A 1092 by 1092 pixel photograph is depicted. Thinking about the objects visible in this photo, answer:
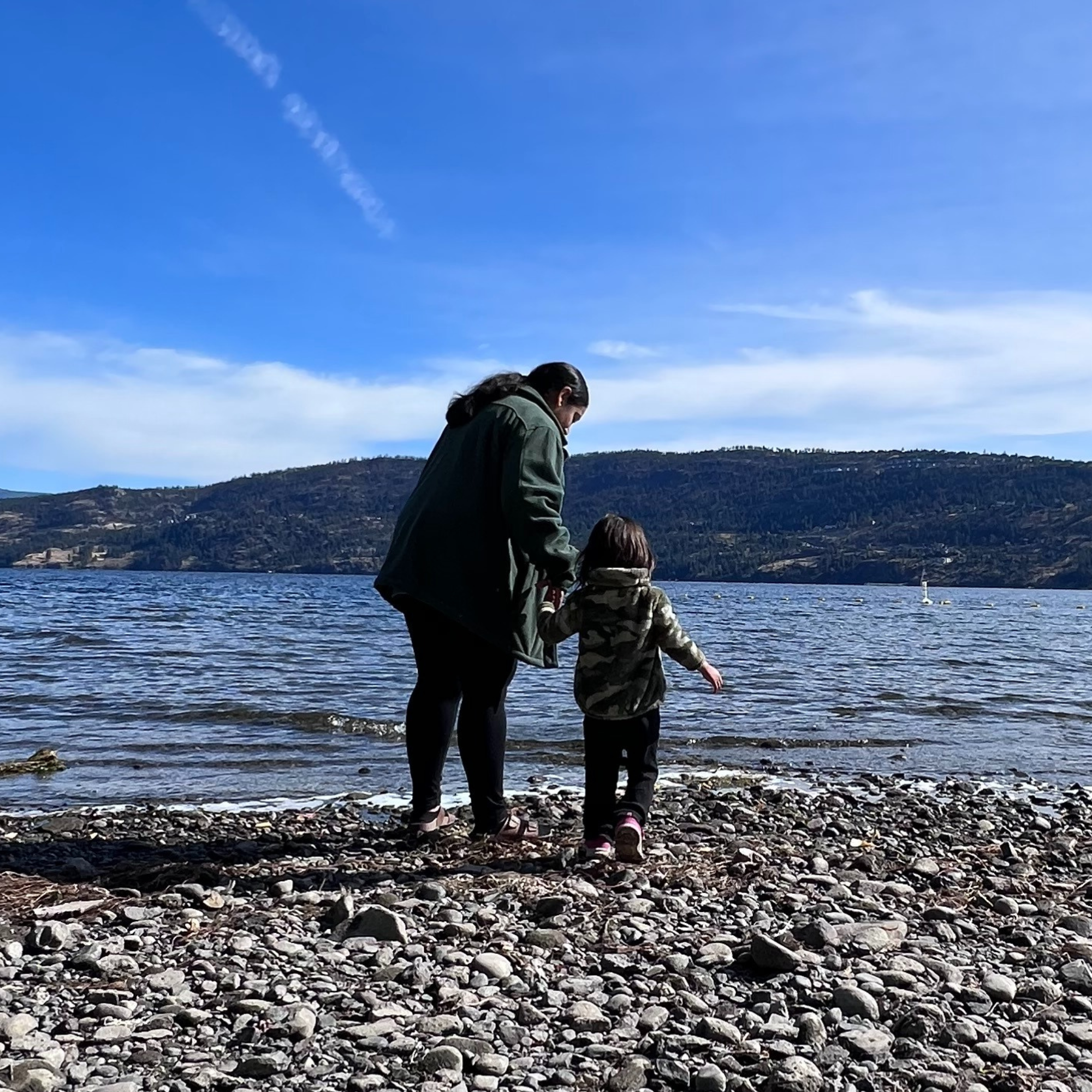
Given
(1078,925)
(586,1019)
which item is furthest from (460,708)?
(1078,925)

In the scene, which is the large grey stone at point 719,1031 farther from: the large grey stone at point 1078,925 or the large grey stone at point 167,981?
the large grey stone at point 1078,925

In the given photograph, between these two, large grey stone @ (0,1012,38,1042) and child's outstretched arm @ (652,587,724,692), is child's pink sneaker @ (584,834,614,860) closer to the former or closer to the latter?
child's outstretched arm @ (652,587,724,692)

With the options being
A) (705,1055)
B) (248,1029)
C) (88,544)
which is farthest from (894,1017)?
(88,544)

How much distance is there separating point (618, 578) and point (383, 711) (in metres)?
9.58

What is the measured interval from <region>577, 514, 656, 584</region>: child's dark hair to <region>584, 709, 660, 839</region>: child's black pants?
0.79m

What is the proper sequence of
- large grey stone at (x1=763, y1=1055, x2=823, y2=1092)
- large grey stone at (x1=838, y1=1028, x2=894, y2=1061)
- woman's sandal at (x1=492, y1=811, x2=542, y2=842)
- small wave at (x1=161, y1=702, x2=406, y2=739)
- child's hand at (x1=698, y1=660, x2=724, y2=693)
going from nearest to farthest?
large grey stone at (x1=763, y1=1055, x2=823, y2=1092) → large grey stone at (x1=838, y1=1028, x2=894, y2=1061) → child's hand at (x1=698, y1=660, x2=724, y2=693) → woman's sandal at (x1=492, y1=811, x2=542, y2=842) → small wave at (x1=161, y1=702, x2=406, y2=739)

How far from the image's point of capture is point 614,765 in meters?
5.71

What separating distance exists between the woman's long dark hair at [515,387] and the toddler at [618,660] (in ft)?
2.51

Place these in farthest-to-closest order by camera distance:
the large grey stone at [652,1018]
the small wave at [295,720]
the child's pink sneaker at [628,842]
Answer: the small wave at [295,720], the child's pink sneaker at [628,842], the large grey stone at [652,1018]

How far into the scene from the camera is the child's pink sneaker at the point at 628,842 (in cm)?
550

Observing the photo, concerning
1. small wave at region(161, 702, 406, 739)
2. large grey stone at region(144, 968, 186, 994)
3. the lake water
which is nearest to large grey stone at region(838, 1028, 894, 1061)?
large grey stone at region(144, 968, 186, 994)

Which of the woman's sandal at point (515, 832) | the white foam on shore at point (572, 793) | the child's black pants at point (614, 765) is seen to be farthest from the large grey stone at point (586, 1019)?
the white foam on shore at point (572, 793)

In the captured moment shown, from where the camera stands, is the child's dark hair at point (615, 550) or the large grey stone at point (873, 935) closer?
the large grey stone at point (873, 935)

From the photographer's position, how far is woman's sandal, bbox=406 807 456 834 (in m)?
5.88
